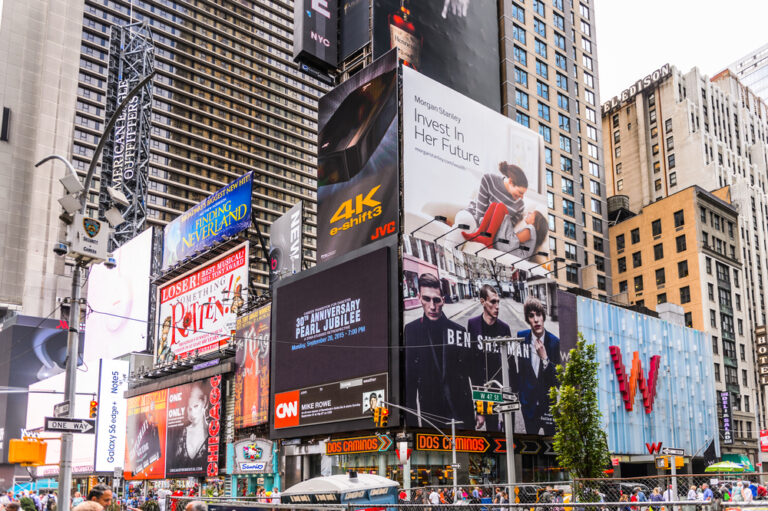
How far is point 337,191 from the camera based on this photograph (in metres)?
57.6

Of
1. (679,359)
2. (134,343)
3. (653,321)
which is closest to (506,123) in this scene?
(653,321)

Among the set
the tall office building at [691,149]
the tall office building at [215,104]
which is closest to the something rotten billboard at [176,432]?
the tall office building at [215,104]

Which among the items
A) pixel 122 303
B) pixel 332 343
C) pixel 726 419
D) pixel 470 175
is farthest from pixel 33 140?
pixel 726 419

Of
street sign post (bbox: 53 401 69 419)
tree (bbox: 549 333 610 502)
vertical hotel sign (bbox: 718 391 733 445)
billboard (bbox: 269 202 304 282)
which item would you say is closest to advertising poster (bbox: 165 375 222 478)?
billboard (bbox: 269 202 304 282)

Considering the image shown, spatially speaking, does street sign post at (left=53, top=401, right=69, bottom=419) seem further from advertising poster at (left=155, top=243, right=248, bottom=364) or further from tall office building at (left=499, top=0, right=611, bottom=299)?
tall office building at (left=499, top=0, right=611, bottom=299)

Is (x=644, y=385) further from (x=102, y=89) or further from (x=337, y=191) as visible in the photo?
(x=102, y=89)

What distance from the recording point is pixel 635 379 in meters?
A: 65.2

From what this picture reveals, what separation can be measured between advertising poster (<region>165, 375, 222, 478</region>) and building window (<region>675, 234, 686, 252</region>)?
2184 inches

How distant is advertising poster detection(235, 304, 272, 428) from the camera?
5606 centimetres

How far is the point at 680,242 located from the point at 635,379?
2932 centimetres

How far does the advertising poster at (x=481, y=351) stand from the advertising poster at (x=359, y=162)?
23.1 ft

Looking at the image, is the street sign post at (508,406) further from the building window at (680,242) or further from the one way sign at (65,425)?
the building window at (680,242)

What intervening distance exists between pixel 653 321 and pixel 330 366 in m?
33.9

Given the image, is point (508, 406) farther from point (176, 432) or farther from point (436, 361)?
point (176, 432)
